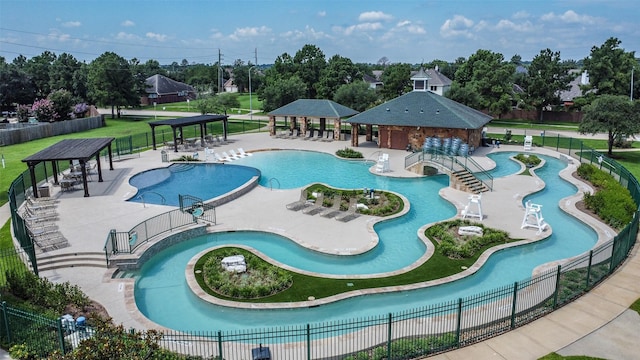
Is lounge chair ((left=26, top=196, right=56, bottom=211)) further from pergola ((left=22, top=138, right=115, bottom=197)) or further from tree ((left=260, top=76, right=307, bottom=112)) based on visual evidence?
tree ((left=260, top=76, right=307, bottom=112))

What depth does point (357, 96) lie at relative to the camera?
59938 millimetres

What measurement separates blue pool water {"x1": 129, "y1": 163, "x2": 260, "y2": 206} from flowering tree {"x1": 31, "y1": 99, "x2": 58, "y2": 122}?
109 feet

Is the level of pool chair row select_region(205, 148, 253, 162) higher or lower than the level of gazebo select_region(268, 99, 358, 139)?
lower

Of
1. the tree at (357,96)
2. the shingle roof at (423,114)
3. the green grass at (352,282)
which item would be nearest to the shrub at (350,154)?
the shingle roof at (423,114)

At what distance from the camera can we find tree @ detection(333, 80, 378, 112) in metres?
59.8

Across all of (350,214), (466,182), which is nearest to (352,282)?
(350,214)

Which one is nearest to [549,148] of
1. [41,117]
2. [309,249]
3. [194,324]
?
[309,249]

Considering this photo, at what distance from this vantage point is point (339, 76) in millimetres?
70562

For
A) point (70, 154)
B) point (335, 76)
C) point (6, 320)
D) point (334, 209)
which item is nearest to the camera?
point (6, 320)

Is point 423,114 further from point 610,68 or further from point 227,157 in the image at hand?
point 610,68

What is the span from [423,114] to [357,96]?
18.7m

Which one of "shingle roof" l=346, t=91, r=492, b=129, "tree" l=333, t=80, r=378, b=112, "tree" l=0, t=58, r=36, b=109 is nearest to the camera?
"shingle roof" l=346, t=91, r=492, b=129

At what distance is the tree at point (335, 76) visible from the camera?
70.2 meters

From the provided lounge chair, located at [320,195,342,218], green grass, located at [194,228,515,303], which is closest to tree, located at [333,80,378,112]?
lounge chair, located at [320,195,342,218]
